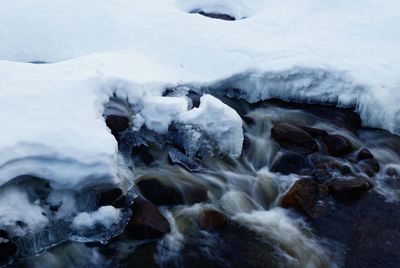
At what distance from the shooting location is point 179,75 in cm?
581

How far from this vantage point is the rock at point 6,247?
3.41 m

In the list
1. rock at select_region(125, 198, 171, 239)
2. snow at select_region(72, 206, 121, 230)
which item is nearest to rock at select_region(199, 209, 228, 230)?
rock at select_region(125, 198, 171, 239)

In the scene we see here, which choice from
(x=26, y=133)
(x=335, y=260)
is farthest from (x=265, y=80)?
(x=26, y=133)

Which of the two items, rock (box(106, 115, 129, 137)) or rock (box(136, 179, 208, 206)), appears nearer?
rock (box(136, 179, 208, 206))

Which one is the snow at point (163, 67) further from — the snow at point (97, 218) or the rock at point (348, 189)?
the rock at point (348, 189)

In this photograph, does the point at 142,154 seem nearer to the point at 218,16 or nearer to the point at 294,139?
the point at 294,139

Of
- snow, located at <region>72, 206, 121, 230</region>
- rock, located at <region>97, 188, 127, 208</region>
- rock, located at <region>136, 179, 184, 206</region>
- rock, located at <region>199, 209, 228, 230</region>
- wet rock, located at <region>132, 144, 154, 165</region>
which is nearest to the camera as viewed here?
snow, located at <region>72, 206, 121, 230</region>

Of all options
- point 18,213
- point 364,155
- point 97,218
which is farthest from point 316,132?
point 18,213

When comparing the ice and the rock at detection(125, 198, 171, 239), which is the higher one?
the ice

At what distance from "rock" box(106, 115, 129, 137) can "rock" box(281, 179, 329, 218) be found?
1742 millimetres

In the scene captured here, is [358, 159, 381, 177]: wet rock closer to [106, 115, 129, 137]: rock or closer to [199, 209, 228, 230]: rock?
[199, 209, 228, 230]: rock

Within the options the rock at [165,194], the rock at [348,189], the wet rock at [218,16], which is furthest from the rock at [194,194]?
the wet rock at [218,16]

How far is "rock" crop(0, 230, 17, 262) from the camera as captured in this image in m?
3.41

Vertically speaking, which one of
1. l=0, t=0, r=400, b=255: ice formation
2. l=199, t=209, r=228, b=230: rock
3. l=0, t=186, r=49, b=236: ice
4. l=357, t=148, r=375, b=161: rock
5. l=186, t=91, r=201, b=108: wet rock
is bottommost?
l=199, t=209, r=228, b=230: rock
